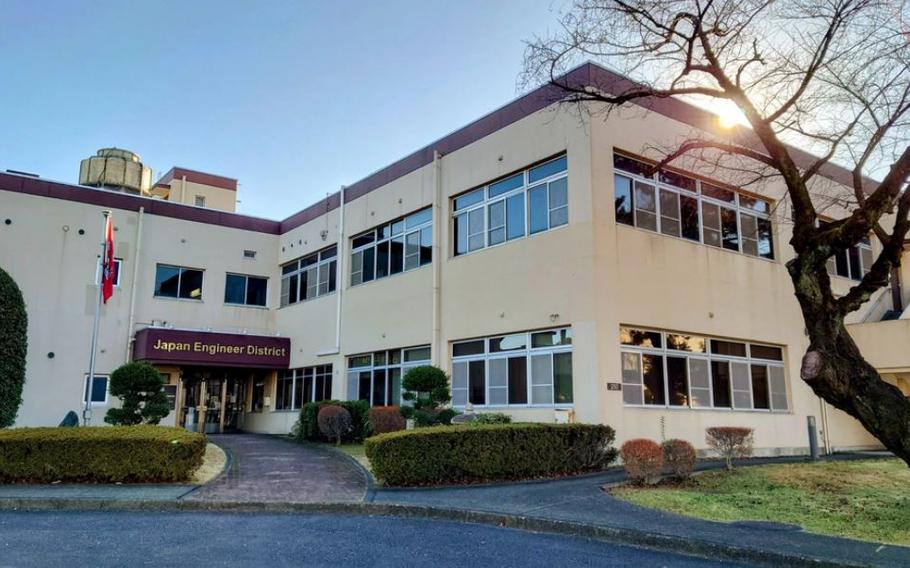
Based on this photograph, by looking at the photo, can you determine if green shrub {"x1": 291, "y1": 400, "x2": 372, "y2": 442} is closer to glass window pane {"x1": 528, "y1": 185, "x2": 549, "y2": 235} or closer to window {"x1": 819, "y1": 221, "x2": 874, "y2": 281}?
glass window pane {"x1": 528, "y1": 185, "x2": 549, "y2": 235}

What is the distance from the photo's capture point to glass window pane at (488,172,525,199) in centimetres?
1659

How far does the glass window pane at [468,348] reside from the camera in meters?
17.0

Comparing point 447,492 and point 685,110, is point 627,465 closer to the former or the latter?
point 447,492

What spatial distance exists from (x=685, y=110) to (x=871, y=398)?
1072 centimetres

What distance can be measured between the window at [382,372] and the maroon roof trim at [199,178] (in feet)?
62.0

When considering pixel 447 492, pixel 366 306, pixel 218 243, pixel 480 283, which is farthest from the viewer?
pixel 218 243

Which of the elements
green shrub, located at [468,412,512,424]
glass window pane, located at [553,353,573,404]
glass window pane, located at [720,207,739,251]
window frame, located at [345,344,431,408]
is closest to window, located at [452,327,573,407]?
glass window pane, located at [553,353,573,404]

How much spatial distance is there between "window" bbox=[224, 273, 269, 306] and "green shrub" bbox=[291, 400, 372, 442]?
740cm

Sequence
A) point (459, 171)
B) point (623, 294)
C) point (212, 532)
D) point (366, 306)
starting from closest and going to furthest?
point (212, 532), point (623, 294), point (459, 171), point (366, 306)

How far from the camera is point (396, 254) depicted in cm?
2069

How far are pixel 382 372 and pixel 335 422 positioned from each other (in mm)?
2803

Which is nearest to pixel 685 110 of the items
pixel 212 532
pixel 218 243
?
pixel 212 532

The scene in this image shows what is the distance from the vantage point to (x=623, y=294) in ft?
48.0

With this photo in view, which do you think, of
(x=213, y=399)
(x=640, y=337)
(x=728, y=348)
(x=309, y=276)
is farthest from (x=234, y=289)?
(x=728, y=348)
